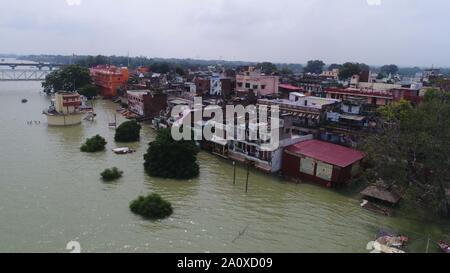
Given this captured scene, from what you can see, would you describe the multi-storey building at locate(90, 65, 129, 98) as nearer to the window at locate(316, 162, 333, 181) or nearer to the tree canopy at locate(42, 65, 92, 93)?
the tree canopy at locate(42, 65, 92, 93)

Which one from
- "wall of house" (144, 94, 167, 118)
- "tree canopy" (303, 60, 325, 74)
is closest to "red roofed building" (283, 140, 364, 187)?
"wall of house" (144, 94, 167, 118)

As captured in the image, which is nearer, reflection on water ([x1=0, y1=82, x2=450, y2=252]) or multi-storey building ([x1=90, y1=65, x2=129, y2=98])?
reflection on water ([x1=0, y1=82, x2=450, y2=252])

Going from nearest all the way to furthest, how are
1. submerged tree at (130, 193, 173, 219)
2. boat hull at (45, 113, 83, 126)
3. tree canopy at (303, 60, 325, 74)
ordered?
submerged tree at (130, 193, 173, 219), boat hull at (45, 113, 83, 126), tree canopy at (303, 60, 325, 74)

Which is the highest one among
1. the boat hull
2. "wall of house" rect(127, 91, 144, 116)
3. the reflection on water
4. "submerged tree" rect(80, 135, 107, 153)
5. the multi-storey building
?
the multi-storey building

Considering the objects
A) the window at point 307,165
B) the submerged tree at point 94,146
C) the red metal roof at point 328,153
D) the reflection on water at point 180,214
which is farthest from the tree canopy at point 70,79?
the window at point 307,165

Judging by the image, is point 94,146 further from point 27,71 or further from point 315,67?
point 315,67

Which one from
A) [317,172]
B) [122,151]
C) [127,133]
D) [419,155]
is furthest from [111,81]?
[419,155]

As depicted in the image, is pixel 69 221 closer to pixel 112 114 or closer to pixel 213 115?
pixel 213 115
